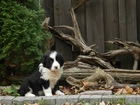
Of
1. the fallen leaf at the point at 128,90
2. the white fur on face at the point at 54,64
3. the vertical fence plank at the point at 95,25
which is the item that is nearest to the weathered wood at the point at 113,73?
the fallen leaf at the point at 128,90

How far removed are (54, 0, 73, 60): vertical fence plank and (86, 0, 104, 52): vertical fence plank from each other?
19.5 inches

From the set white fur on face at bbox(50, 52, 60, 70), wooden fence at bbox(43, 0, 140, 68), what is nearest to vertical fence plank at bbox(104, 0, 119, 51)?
wooden fence at bbox(43, 0, 140, 68)

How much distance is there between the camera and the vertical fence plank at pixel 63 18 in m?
8.74

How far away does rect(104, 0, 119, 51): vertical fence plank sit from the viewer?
28.3 feet

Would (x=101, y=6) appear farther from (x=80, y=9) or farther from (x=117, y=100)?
(x=117, y=100)

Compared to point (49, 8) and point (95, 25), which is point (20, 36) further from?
point (95, 25)

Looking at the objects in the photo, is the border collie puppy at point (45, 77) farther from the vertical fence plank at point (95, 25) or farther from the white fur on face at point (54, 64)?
the vertical fence plank at point (95, 25)

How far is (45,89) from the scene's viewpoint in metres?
6.54

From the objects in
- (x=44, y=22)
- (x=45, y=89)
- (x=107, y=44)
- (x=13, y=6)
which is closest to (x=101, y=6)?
(x=107, y=44)

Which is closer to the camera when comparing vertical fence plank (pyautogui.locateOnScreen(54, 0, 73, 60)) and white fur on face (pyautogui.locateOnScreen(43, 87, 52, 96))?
white fur on face (pyautogui.locateOnScreen(43, 87, 52, 96))

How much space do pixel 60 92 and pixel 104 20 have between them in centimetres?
260

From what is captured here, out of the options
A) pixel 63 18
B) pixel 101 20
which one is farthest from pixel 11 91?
pixel 101 20

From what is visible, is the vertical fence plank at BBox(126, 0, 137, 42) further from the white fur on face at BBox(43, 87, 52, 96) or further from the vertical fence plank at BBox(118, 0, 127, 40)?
the white fur on face at BBox(43, 87, 52, 96)

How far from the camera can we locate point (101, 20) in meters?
8.64
